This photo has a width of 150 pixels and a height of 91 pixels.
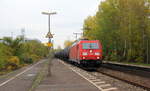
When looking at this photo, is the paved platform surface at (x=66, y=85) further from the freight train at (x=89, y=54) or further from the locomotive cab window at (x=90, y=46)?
the locomotive cab window at (x=90, y=46)

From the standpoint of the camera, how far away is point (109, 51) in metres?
64.4

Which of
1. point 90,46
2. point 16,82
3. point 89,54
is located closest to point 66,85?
point 16,82

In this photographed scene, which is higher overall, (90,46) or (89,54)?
(90,46)

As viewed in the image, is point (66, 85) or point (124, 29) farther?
point (124, 29)

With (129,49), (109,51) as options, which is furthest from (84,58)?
(109,51)

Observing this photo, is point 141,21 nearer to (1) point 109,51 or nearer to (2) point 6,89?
(1) point 109,51

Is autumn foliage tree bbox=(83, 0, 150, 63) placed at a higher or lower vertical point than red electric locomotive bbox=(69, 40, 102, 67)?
higher

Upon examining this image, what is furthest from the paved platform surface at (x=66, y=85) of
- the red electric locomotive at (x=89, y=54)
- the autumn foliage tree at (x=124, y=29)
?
the autumn foliage tree at (x=124, y=29)

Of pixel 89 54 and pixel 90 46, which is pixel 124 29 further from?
pixel 89 54

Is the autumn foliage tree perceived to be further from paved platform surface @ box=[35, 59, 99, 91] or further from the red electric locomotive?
paved platform surface @ box=[35, 59, 99, 91]

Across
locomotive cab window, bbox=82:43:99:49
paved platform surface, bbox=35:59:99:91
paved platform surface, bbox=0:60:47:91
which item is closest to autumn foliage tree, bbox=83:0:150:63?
locomotive cab window, bbox=82:43:99:49

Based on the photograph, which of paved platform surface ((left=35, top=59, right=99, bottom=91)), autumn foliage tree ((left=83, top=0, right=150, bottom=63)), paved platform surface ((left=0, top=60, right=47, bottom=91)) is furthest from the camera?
autumn foliage tree ((left=83, top=0, right=150, bottom=63))

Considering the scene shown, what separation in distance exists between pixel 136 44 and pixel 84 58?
21589 millimetres

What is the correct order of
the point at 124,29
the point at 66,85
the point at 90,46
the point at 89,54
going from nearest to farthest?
the point at 66,85, the point at 89,54, the point at 90,46, the point at 124,29
